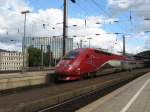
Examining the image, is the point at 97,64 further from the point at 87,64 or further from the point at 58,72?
the point at 58,72

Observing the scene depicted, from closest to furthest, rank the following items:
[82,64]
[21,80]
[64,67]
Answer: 1. [21,80]
2. [64,67]
3. [82,64]

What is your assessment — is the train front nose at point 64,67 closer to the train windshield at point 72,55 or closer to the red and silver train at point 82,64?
the red and silver train at point 82,64

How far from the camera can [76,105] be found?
2195cm

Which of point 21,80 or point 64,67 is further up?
point 64,67

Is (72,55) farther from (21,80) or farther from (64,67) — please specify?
(21,80)

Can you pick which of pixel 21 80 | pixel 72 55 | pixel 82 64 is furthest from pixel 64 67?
pixel 21 80

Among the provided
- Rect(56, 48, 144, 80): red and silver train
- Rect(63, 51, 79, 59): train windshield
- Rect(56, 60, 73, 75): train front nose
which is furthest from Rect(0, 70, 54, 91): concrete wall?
Rect(63, 51, 79, 59): train windshield

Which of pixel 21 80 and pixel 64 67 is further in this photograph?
pixel 64 67

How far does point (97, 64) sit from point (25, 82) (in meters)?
14.2

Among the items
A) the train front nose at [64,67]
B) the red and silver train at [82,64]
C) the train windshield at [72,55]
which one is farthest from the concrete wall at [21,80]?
the train windshield at [72,55]

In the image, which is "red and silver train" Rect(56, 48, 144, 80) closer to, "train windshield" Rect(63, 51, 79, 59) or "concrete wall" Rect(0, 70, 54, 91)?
"train windshield" Rect(63, 51, 79, 59)

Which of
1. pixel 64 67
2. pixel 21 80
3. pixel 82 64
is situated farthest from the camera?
pixel 82 64

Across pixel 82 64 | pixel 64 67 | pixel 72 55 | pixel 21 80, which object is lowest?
pixel 21 80

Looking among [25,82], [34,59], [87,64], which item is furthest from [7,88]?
[34,59]
